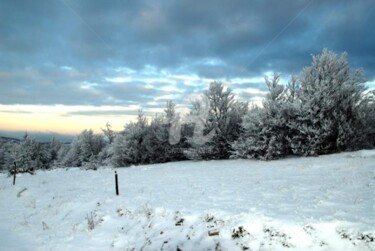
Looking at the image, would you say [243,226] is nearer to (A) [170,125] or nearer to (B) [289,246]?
(B) [289,246]

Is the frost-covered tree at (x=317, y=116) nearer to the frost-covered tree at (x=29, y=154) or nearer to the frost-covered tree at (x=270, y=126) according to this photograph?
the frost-covered tree at (x=270, y=126)

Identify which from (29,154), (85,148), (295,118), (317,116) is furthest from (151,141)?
(29,154)

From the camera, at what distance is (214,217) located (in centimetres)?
807

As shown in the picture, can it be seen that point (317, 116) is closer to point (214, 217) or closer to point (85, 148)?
point (214, 217)

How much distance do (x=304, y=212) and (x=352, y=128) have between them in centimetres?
1803

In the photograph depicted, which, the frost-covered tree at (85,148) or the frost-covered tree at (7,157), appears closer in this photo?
the frost-covered tree at (85,148)

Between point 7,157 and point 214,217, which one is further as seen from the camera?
point 7,157

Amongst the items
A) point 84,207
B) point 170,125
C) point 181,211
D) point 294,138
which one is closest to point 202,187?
point 181,211

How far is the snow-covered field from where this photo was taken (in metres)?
6.46

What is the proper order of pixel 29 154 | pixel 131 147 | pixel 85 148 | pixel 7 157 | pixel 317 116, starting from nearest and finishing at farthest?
pixel 317 116
pixel 131 147
pixel 85 148
pixel 29 154
pixel 7 157

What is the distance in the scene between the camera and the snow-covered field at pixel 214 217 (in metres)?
6.46

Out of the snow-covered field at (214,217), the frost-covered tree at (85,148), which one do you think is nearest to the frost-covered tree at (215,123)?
the snow-covered field at (214,217)

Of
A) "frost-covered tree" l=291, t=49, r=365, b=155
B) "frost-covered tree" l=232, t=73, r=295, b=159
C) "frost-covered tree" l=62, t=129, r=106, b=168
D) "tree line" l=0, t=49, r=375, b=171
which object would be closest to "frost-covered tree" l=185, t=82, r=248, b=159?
"tree line" l=0, t=49, r=375, b=171

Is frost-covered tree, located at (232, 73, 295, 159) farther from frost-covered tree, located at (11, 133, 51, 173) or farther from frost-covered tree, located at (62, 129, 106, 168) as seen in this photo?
frost-covered tree, located at (11, 133, 51, 173)
